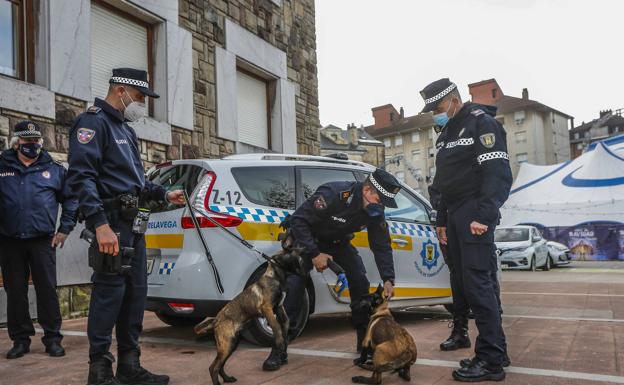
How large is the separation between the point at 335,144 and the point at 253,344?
5905cm

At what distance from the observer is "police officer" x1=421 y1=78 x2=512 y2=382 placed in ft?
12.5

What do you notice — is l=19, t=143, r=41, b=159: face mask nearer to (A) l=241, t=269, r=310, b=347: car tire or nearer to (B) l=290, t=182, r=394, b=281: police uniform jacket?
(A) l=241, t=269, r=310, b=347: car tire

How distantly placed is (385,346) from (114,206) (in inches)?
74.2

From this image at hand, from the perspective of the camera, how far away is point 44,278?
491 centimetres

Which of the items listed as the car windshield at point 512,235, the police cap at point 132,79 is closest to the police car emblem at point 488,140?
the police cap at point 132,79

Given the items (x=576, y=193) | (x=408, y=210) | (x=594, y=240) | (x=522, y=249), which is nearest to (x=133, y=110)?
(x=408, y=210)

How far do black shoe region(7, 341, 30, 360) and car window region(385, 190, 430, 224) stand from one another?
3.49 metres

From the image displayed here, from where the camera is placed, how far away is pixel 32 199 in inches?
193

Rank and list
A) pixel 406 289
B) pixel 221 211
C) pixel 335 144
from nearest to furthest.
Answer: pixel 221 211
pixel 406 289
pixel 335 144

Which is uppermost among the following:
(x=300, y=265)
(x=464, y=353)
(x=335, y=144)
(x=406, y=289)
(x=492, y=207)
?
(x=335, y=144)

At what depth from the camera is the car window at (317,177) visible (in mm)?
5457

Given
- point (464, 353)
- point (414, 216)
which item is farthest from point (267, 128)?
point (464, 353)

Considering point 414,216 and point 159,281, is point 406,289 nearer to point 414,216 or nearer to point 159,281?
point 414,216

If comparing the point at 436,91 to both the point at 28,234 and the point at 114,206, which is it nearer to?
the point at 114,206
